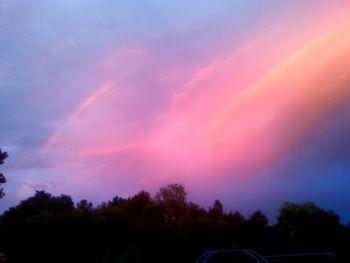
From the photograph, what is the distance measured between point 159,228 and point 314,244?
34.5 ft

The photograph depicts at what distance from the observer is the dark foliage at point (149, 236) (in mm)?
29688

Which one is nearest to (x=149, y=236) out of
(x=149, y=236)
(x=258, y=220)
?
(x=149, y=236)

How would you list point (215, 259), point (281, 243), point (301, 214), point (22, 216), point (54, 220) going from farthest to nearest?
point (301, 214) < point (22, 216) < point (54, 220) < point (281, 243) < point (215, 259)

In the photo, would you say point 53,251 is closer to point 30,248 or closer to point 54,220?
point 30,248

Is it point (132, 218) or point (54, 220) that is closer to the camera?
point (54, 220)

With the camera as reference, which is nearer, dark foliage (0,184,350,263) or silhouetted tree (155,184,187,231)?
dark foliage (0,184,350,263)

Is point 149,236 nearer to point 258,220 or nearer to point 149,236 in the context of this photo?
point 149,236

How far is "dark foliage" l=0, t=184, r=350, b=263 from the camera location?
1169 inches

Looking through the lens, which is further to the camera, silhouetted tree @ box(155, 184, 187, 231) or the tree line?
silhouetted tree @ box(155, 184, 187, 231)

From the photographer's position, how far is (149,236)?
33781 millimetres

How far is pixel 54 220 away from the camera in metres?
38.6

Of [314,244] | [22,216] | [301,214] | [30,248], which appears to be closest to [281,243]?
[314,244]

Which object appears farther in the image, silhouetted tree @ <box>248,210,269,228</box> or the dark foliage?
silhouetted tree @ <box>248,210,269,228</box>

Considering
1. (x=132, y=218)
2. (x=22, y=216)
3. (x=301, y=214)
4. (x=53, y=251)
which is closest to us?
(x=53, y=251)
